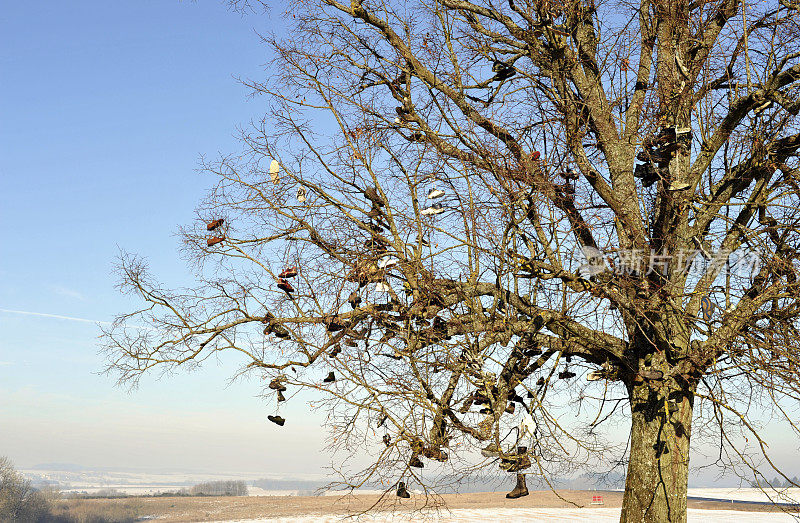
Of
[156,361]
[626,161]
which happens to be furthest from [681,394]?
[156,361]

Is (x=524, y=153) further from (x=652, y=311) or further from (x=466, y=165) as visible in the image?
(x=652, y=311)

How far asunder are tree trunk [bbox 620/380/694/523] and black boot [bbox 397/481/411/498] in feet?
8.00

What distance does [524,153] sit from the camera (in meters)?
7.16

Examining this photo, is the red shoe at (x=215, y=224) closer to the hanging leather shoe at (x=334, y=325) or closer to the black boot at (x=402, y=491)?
the hanging leather shoe at (x=334, y=325)

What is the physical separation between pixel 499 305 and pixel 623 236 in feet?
5.70

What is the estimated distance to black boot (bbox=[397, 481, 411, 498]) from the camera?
20.6 ft

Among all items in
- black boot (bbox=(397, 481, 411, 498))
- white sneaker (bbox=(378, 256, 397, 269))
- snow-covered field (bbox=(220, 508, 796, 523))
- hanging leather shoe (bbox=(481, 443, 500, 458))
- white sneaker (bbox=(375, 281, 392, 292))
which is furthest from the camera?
snow-covered field (bbox=(220, 508, 796, 523))

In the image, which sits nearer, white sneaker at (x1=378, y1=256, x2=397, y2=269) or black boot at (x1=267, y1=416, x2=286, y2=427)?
white sneaker at (x1=378, y1=256, x2=397, y2=269)

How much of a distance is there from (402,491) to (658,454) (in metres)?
2.78

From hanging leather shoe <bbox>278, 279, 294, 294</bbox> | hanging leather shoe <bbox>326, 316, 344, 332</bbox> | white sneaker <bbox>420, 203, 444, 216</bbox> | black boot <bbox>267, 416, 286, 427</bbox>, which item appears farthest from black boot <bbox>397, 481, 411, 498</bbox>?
white sneaker <bbox>420, 203, 444, 216</bbox>

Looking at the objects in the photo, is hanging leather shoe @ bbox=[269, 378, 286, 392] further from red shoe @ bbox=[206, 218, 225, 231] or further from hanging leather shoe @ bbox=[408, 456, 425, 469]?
red shoe @ bbox=[206, 218, 225, 231]

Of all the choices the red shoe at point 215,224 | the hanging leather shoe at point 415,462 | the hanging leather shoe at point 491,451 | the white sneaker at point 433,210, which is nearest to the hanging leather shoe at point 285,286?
the red shoe at point 215,224

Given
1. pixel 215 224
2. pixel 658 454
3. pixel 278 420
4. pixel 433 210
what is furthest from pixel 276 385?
pixel 658 454

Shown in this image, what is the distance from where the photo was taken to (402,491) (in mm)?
6344
